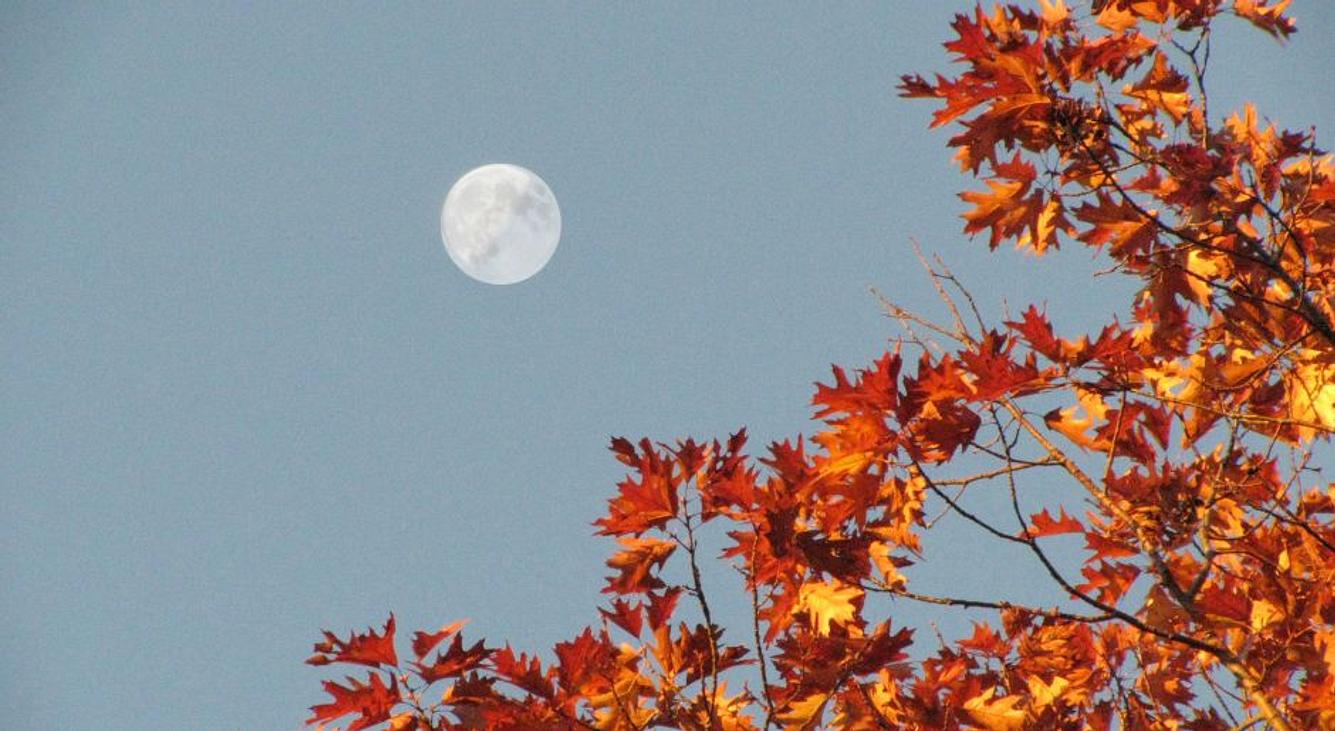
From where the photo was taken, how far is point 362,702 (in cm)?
318

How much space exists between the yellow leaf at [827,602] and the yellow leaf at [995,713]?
1.51ft

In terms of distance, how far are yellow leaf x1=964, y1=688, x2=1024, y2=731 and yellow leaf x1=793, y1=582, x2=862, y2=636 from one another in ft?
1.51

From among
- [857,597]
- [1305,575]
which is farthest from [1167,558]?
[857,597]

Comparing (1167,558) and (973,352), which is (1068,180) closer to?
(973,352)

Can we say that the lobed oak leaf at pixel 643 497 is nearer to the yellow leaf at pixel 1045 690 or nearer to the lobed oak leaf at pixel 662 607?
the lobed oak leaf at pixel 662 607

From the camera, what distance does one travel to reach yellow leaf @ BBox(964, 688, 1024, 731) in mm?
3240

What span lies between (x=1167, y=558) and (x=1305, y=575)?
53 centimetres

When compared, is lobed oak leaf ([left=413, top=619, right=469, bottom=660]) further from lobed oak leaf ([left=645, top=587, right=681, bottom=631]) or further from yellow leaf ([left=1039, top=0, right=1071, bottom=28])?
yellow leaf ([left=1039, top=0, right=1071, bottom=28])

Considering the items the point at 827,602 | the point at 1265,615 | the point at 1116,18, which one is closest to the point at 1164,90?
the point at 1116,18

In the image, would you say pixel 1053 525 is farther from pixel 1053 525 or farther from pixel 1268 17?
pixel 1268 17

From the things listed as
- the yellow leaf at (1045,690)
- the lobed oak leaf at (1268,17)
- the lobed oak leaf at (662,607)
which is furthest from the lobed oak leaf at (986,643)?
the lobed oak leaf at (1268,17)

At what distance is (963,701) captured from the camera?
3.34 meters

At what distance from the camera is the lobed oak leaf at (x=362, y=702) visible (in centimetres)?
318

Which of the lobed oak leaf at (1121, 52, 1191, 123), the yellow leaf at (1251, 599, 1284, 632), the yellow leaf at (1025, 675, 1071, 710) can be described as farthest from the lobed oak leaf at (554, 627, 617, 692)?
the lobed oak leaf at (1121, 52, 1191, 123)
